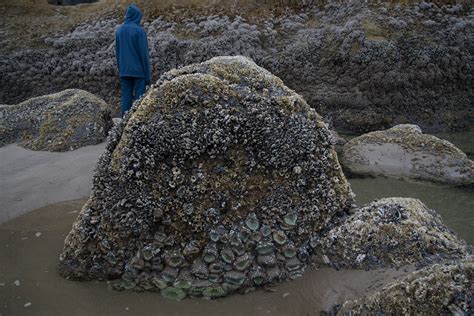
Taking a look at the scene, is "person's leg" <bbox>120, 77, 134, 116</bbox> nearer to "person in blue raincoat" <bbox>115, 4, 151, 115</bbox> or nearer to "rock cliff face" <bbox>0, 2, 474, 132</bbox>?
"person in blue raincoat" <bbox>115, 4, 151, 115</bbox>

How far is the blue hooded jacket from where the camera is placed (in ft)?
21.6

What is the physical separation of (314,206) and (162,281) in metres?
1.21

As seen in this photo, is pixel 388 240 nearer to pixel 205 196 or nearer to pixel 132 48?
pixel 205 196

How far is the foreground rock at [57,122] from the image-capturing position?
254 inches

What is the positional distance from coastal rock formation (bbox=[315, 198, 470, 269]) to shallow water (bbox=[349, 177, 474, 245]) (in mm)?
1465

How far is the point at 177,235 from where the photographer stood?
326 cm

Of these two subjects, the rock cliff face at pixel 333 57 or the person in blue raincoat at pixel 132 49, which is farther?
the rock cliff face at pixel 333 57

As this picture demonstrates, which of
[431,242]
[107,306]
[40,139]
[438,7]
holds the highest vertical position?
[438,7]

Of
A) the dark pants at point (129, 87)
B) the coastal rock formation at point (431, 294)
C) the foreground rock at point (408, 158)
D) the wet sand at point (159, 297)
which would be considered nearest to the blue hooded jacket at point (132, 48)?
the dark pants at point (129, 87)

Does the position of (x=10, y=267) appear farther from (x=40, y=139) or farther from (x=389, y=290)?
(x=40, y=139)

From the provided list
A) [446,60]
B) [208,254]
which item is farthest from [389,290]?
[446,60]

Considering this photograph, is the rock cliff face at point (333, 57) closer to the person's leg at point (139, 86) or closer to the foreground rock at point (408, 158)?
the foreground rock at point (408, 158)

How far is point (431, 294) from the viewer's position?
2.38 meters

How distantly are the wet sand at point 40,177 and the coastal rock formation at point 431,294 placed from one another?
3536 mm
